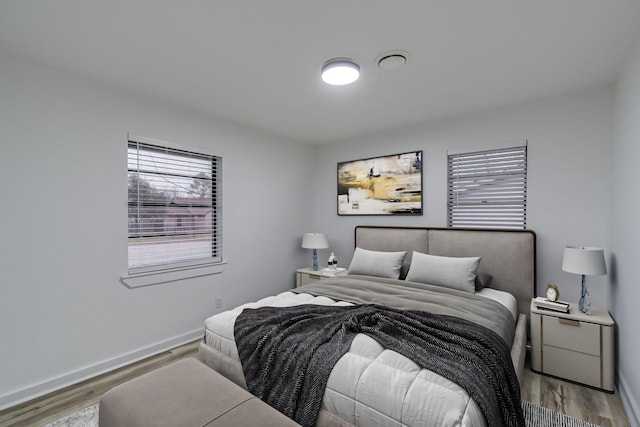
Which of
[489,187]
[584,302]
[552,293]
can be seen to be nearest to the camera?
[584,302]

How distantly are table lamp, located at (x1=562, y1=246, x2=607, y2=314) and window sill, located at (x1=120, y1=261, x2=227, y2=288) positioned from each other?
133 inches

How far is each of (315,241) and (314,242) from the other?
0.02 metres

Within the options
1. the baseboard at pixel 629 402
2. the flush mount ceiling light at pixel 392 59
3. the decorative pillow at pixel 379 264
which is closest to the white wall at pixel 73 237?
the decorative pillow at pixel 379 264

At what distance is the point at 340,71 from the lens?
90.0 inches

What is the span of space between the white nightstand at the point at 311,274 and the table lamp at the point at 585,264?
243 cm

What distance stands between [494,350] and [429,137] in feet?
8.68

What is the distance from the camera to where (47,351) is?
2.32 metres

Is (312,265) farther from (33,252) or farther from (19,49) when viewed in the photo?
(19,49)

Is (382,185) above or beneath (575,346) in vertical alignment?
above

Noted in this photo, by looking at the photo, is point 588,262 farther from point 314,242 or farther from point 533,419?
point 314,242

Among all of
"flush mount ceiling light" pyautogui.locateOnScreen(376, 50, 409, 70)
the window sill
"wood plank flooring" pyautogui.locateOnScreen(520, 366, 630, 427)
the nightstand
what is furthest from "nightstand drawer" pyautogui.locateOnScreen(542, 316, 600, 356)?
the window sill

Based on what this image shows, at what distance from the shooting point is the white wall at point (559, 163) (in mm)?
2693

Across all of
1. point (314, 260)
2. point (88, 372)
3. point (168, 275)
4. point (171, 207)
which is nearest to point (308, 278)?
point (314, 260)

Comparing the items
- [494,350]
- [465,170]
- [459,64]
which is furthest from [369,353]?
[465,170]
